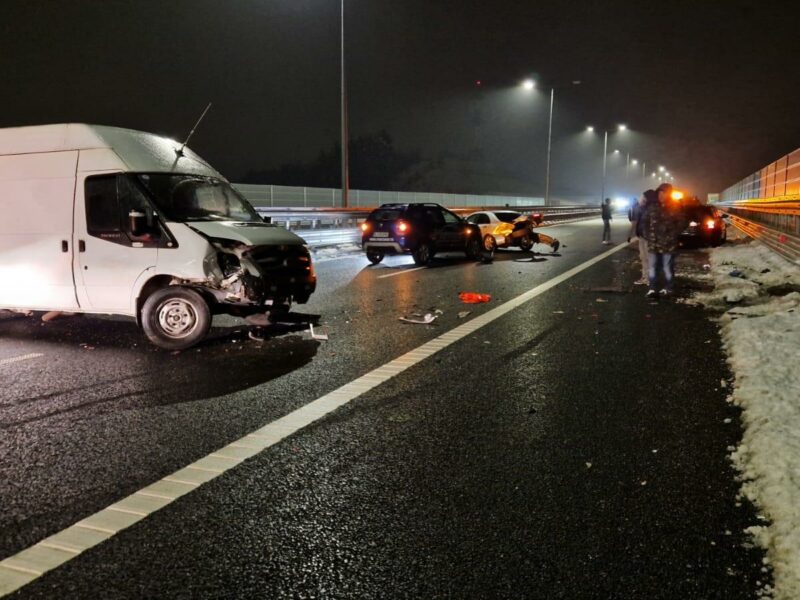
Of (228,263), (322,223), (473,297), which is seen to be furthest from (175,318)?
(322,223)

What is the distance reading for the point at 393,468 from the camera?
13.0ft

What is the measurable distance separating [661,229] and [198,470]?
9485mm

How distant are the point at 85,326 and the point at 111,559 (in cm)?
660

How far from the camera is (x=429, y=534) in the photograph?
3.14m

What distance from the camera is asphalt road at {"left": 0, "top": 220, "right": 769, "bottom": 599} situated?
2807mm

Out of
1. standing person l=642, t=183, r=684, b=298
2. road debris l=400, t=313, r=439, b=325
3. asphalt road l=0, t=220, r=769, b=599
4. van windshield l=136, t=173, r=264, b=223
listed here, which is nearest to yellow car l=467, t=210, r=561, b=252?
standing person l=642, t=183, r=684, b=298

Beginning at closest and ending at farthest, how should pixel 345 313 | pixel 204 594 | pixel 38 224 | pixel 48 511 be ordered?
1. pixel 204 594
2. pixel 48 511
3. pixel 38 224
4. pixel 345 313

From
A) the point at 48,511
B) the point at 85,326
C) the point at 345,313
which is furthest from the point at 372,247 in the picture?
the point at 48,511

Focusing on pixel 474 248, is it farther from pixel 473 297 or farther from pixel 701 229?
pixel 701 229

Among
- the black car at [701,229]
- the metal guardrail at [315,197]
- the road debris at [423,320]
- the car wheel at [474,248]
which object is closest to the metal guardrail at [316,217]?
the metal guardrail at [315,197]

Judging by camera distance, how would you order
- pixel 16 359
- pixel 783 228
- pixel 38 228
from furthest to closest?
1. pixel 783 228
2. pixel 38 228
3. pixel 16 359

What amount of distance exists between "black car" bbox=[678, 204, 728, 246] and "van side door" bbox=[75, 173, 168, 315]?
1930cm

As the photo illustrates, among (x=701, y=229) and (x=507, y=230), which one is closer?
(x=507, y=230)

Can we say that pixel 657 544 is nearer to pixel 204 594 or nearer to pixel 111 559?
pixel 204 594
